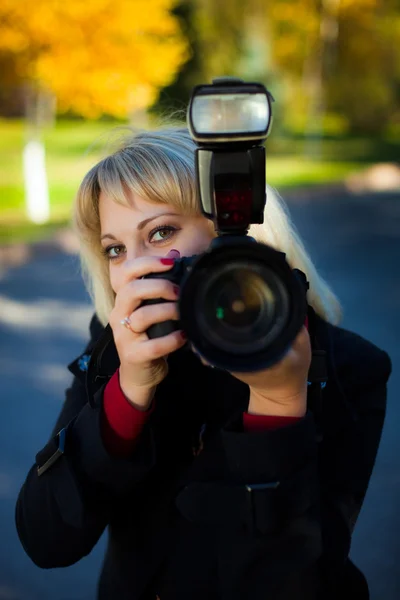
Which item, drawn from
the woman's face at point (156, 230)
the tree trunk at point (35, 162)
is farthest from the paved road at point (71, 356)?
the tree trunk at point (35, 162)

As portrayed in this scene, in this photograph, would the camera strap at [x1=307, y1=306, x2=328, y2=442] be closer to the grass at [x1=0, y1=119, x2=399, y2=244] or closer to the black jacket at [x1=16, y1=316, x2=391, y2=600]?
the black jacket at [x1=16, y1=316, x2=391, y2=600]

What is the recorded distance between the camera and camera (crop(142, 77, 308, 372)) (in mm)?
1232

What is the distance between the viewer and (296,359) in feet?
4.16

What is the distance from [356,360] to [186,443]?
1.31 ft

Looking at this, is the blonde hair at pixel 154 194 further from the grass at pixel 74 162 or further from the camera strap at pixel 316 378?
the grass at pixel 74 162

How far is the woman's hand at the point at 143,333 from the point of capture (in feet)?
4.45

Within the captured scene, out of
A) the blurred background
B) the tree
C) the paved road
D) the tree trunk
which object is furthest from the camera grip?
the tree trunk

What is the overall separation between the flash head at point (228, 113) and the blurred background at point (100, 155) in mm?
809

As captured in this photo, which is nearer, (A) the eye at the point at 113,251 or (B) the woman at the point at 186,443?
(B) the woman at the point at 186,443

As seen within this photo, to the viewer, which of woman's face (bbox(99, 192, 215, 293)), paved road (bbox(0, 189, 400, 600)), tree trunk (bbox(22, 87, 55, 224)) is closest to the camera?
woman's face (bbox(99, 192, 215, 293))

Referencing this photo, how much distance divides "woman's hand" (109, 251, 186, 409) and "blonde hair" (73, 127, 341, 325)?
0.31 m

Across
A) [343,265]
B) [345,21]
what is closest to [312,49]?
[345,21]

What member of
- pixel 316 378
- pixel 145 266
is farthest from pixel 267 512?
pixel 145 266

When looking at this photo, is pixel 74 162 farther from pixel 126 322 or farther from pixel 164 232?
pixel 126 322
